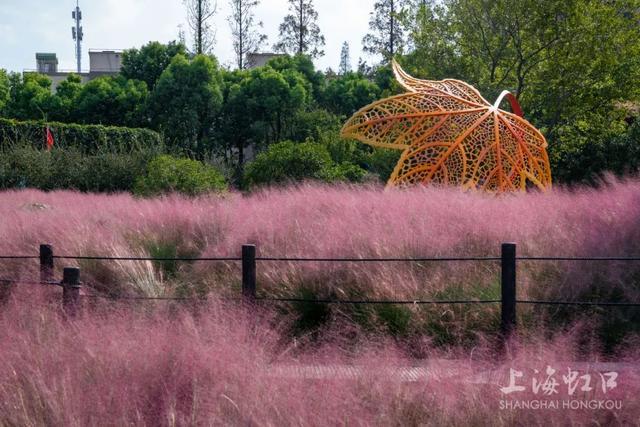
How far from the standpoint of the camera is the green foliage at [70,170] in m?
20.0

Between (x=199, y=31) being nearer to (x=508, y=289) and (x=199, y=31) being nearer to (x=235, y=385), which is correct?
(x=508, y=289)

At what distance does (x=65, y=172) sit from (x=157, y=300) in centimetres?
1452

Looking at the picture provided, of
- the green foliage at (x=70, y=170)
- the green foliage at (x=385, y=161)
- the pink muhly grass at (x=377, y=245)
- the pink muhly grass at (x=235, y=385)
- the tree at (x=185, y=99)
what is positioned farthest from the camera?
the tree at (x=185, y=99)

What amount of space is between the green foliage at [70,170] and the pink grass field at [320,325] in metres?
8.51

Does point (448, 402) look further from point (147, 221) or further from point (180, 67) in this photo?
point (180, 67)

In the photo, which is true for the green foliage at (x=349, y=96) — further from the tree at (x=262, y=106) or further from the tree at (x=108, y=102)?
the tree at (x=108, y=102)

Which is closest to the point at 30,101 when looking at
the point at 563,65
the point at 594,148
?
the point at 563,65

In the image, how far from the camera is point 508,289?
5895 mm

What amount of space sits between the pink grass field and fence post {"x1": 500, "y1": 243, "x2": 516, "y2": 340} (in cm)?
16

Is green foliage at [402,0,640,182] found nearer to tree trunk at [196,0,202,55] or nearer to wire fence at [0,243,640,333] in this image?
wire fence at [0,243,640,333]

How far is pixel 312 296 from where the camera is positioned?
6988 millimetres

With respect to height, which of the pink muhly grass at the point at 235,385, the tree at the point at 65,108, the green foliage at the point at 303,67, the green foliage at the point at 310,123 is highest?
the green foliage at the point at 303,67

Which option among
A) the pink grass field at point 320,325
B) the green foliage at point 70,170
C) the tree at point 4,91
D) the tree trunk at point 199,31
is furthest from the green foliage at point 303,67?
the pink grass field at point 320,325

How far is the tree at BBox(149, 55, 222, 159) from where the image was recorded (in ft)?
96.1
